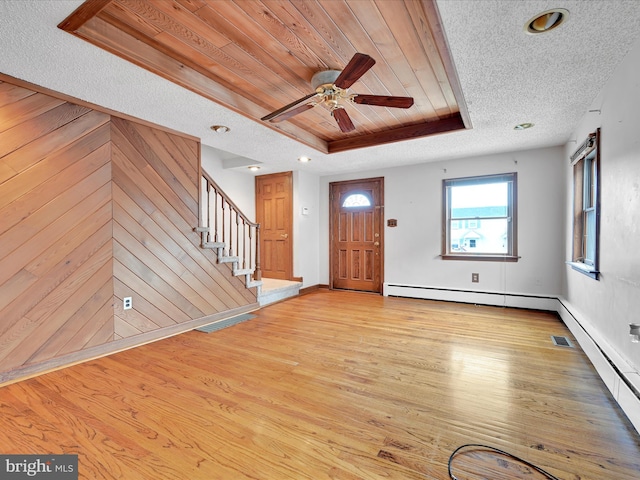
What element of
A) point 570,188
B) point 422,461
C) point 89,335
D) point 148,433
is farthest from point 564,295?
point 89,335

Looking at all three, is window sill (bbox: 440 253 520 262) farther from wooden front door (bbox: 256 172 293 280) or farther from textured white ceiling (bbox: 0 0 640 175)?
wooden front door (bbox: 256 172 293 280)

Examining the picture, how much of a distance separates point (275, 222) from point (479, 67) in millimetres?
4421

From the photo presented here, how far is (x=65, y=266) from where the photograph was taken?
8.81 ft

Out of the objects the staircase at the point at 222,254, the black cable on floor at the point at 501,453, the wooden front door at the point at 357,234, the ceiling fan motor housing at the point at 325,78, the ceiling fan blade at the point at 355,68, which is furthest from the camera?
the wooden front door at the point at 357,234

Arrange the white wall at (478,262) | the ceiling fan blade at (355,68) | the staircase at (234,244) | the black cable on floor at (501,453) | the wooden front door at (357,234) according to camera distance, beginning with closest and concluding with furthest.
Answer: the black cable on floor at (501,453) < the ceiling fan blade at (355,68) < the staircase at (234,244) < the white wall at (478,262) < the wooden front door at (357,234)

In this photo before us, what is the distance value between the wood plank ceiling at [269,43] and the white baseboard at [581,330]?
7.54ft

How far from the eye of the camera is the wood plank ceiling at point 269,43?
72.9 inches

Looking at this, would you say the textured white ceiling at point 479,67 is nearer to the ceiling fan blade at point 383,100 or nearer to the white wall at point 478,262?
the ceiling fan blade at point 383,100

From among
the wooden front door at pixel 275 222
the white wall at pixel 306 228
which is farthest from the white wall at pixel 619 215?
the wooden front door at pixel 275 222

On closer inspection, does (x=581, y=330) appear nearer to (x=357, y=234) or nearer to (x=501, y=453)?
(x=501, y=453)

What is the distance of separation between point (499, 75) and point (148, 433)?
3371mm

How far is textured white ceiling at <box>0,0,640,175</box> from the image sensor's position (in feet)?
5.57

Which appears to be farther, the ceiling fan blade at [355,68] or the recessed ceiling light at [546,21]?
the ceiling fan blade at [355,68]

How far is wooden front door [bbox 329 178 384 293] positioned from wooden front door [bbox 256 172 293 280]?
90 centimetres
